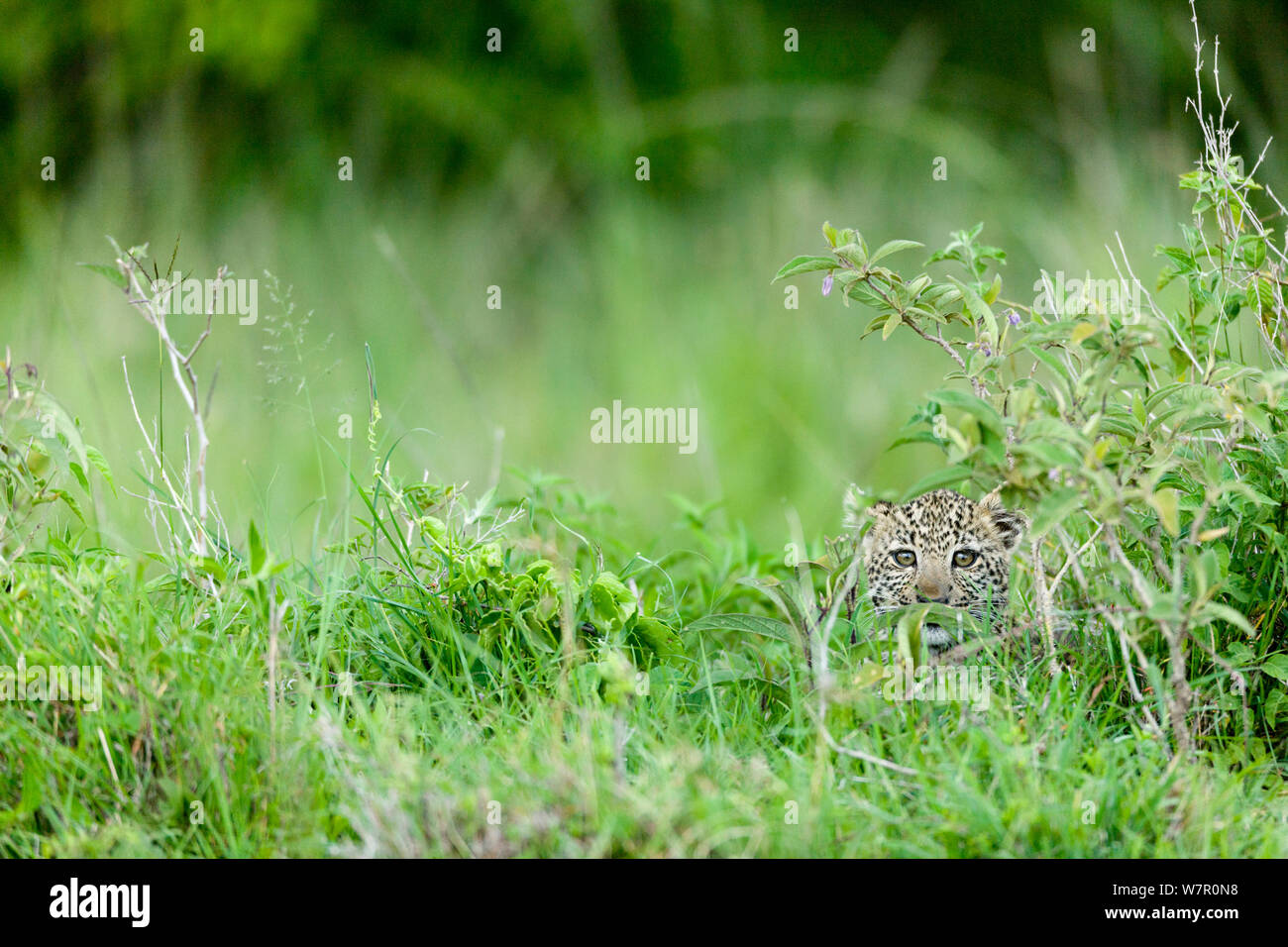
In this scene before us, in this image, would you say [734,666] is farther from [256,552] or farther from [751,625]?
[256,552]

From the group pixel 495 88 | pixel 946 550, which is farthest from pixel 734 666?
pixel 495 88

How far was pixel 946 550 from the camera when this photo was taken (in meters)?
3.58

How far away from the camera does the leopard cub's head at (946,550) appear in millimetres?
3516

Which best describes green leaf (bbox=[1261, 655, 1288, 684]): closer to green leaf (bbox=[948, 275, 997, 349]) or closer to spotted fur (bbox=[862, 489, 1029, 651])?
spotted fur (bbox=[862, 489, 1029, 651])

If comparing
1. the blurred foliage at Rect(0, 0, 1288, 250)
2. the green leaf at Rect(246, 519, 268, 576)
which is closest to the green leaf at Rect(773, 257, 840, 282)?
the green leaf at Rect(246, 519, 268, 576)

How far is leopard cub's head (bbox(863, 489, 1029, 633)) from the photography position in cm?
352

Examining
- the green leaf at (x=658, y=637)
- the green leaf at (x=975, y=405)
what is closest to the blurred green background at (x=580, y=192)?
the green leaf at (x=658, y=637)

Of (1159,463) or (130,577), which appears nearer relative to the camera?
(1159,463)

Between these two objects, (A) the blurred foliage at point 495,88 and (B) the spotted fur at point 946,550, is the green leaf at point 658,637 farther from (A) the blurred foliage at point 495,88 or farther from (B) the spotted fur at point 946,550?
(A) the blurred foliage at point 495,88

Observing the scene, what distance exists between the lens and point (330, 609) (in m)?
3.16

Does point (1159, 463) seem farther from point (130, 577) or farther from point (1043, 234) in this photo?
point (1043, 234)
